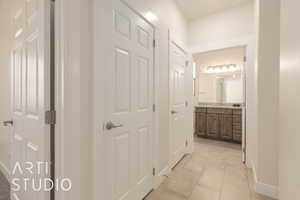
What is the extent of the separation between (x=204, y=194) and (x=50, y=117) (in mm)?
1832

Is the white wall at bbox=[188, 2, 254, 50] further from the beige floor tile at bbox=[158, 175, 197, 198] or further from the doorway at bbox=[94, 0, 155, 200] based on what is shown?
the beige floor tile at bbox=[158, 175, 197, 198]

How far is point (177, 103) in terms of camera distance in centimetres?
268

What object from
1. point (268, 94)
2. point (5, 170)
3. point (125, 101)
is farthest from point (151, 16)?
point (5, 170)

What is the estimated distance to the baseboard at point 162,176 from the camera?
1938 millimetres

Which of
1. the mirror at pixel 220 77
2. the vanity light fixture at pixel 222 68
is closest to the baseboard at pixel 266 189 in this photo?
the mirror at pixel 220 77

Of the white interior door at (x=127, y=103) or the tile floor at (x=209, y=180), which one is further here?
the tile floor at (x=209, y=180)

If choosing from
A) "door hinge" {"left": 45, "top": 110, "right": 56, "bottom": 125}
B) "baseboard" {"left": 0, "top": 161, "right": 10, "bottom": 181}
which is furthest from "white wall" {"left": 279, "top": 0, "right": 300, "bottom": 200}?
"baseboard" {"left": 0, "top": 161, "right": 10, "bottom": 181}

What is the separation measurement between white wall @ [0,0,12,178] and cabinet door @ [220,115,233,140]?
4.23 metres

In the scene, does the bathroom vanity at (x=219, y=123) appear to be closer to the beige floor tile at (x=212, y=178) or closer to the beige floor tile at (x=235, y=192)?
the beige floor tile at (x=212, y=178)

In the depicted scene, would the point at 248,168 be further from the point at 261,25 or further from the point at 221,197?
the point at 261,25

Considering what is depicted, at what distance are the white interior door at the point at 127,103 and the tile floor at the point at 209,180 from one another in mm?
361

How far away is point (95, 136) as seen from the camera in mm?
1117

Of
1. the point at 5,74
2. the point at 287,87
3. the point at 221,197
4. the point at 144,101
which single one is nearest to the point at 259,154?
the point at 221,197

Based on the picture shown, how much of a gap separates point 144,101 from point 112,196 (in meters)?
0.96
